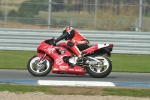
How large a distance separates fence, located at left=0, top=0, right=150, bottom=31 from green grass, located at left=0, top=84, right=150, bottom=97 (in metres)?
9.93

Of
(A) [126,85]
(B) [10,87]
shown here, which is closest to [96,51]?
(A) [126,85]

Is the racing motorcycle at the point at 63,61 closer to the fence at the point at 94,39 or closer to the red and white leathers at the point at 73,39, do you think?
the red and white leathers at the point at 73,39

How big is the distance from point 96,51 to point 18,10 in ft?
29.2

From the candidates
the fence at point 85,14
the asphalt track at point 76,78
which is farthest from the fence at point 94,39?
the asphalt track at point 76,78

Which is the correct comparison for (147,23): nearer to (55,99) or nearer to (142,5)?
(142,5)

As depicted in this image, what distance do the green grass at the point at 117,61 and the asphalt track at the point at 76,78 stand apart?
1070 millimetres

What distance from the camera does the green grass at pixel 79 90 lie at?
29.9ft

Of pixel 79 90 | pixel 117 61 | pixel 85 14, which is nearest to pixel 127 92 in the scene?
pixel 79 90

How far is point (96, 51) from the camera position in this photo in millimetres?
11859

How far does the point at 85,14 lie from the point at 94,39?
1269 mm

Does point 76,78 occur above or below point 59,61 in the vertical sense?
below

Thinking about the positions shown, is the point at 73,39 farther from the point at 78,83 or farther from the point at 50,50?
the point at 78,83

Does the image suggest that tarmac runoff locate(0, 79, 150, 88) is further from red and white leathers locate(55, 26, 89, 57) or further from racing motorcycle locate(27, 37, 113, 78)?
red and white leathers locate(55, 26, 89, 57)

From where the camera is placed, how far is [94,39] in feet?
62.8
